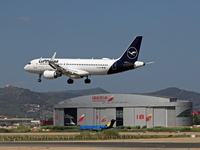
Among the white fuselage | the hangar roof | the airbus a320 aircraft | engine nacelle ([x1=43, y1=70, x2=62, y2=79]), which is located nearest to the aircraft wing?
the airbus a320 aircraft

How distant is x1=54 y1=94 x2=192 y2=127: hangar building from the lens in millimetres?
157500

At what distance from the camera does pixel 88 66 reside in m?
78.2

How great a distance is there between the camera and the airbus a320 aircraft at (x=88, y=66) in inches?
3031

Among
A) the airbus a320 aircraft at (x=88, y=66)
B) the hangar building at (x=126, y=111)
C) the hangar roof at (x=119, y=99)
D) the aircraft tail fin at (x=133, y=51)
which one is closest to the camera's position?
the airbus a320 aircraft at (x=88, y=66)

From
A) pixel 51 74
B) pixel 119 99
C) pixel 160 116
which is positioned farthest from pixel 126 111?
pixel 51 74

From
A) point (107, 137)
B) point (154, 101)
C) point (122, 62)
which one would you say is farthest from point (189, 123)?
point (122, 62)

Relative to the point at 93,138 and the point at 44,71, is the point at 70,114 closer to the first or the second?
the point at 93,138

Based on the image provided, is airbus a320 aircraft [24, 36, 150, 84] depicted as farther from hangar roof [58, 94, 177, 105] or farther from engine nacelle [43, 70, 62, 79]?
hangar roof [58, 94, 177, 105]

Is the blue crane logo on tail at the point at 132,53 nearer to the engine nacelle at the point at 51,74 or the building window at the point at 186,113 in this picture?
the engine nacelle at the point at 51,74

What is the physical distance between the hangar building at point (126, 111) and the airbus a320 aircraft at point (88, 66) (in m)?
80.1

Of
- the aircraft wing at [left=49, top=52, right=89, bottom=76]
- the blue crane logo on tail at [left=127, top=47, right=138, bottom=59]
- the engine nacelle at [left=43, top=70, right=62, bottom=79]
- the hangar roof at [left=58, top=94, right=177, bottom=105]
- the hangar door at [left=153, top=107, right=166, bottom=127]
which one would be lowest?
the hangar door at [left=153, top=107, right=166, bottom=127]

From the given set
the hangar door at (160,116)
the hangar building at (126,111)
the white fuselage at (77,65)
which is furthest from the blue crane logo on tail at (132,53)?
the hangar door at (160,116)

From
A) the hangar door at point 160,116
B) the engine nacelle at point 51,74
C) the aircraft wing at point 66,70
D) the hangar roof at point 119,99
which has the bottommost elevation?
the hangar door at point 160,116

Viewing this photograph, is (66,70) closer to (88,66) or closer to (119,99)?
(88,66)
